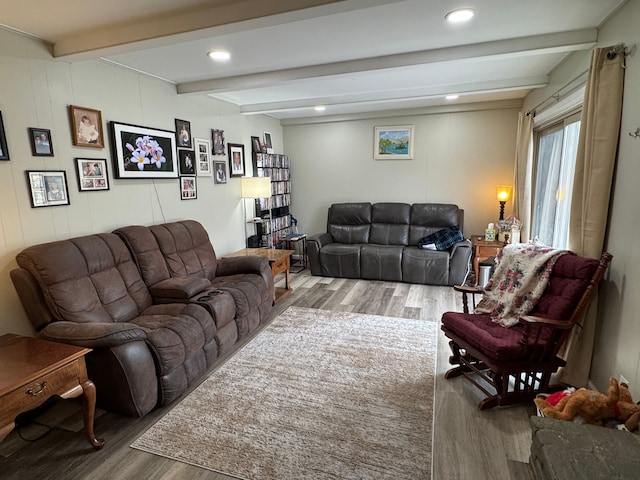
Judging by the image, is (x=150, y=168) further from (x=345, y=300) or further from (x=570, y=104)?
(x=570, y=104)

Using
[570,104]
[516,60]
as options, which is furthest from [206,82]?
[570,104]

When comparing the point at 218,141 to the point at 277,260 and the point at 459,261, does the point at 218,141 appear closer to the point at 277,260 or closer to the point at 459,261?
the point at 277,260

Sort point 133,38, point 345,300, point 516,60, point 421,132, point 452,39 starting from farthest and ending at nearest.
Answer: point 421,132
point 345,300
point 516,60
point 452,39
point 133,38

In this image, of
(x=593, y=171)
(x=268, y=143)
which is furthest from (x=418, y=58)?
(x=268, y=143)

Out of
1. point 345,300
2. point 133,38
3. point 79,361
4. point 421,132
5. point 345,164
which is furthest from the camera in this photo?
point 345,164

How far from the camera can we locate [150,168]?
3.19 meters

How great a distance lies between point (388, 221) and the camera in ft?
17.1

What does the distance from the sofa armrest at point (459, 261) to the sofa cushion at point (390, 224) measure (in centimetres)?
82

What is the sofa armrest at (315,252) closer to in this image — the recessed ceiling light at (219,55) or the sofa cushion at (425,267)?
the sofa cushion at (425,267)

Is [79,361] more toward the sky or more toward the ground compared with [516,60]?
more toward the ground

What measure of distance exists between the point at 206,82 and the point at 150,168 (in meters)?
1.02

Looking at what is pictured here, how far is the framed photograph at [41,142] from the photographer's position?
2289 millimetres

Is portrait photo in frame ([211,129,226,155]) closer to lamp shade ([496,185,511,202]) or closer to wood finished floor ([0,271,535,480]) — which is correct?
wood finished floor ([0,271,535,480])

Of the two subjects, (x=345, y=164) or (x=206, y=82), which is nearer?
(x=206, y=82)
